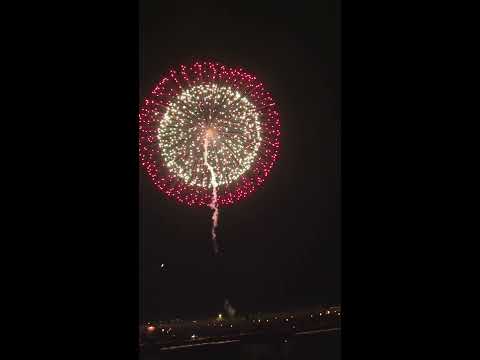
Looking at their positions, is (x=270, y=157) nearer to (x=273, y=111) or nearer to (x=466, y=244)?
(x=273, y=111)

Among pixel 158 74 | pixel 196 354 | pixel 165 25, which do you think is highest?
pixel 165 25

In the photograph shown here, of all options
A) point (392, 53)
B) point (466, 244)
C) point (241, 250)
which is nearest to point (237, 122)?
point (241, 250)

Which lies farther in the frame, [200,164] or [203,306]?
[203,306]

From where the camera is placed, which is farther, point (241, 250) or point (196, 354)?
point (241, 250)

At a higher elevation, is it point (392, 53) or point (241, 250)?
point (392, 53)
